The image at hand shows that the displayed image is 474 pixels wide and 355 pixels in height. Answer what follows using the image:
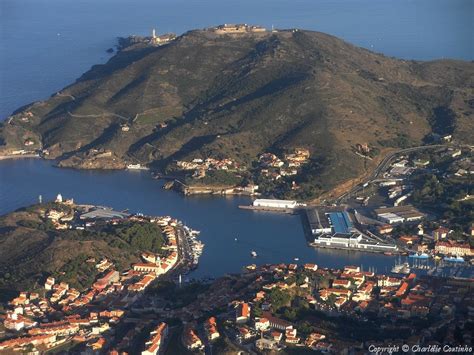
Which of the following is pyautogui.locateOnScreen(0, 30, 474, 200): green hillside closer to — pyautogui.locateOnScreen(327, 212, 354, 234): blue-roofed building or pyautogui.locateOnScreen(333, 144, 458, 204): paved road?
pyautogui.locateOnScreen(333, 144, 458, 204): paved road

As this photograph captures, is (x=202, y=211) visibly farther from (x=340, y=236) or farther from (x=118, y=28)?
(x=118, y=28)

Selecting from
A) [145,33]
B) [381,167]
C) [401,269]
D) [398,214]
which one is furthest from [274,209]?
[145,33]

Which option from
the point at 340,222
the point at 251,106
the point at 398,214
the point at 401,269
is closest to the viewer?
the point at 401,269

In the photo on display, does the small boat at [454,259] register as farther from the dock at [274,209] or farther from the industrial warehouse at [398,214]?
the dock at [274,209]

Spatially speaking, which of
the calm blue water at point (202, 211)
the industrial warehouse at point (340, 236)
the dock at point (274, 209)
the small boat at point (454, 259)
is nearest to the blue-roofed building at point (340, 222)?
the industrial warehouse at point (340, 236)

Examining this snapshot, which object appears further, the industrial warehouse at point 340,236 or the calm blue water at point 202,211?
the industrial warehouse at point 340,236

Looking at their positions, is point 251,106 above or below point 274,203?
above
